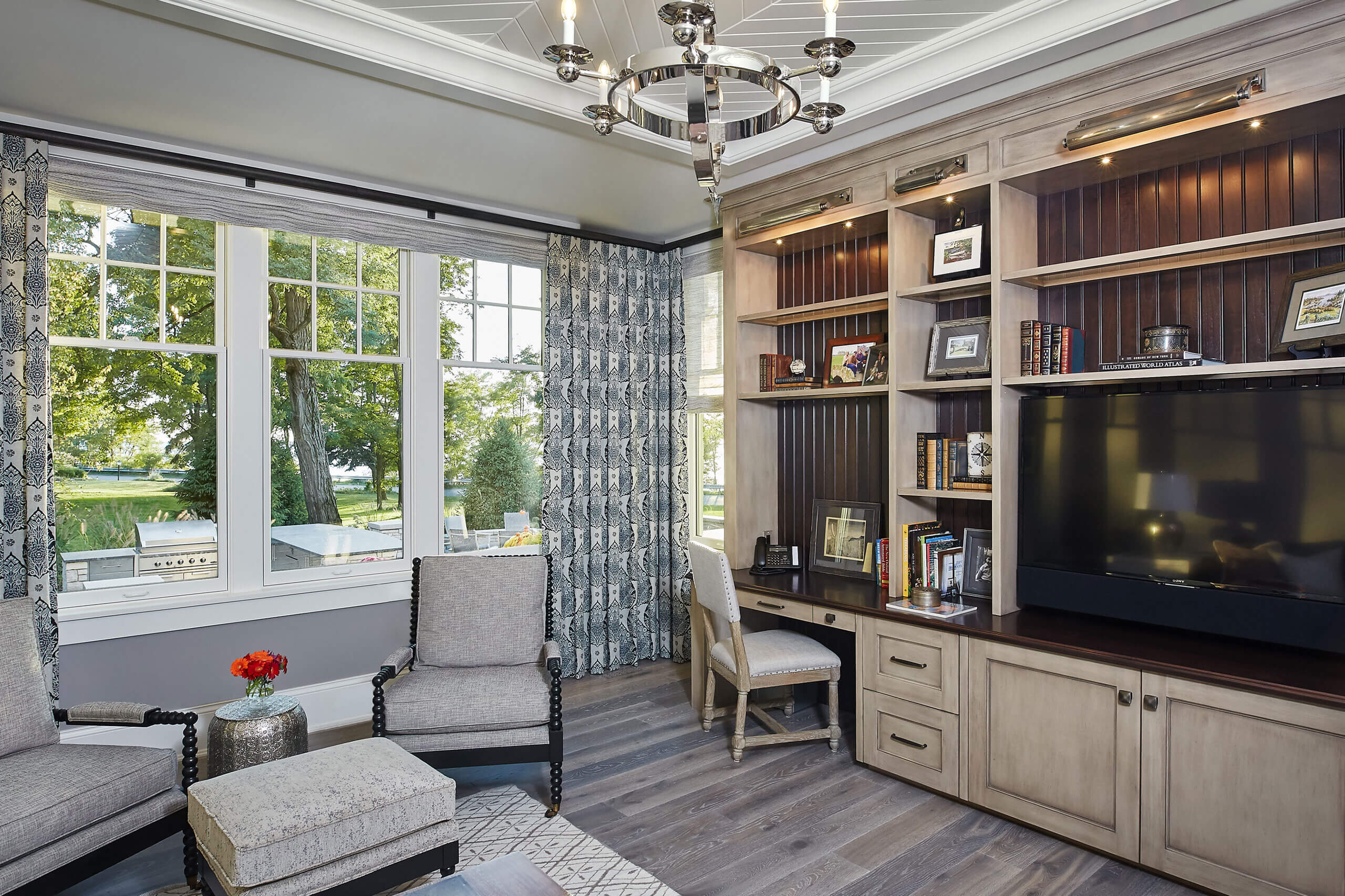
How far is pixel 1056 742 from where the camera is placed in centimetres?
268

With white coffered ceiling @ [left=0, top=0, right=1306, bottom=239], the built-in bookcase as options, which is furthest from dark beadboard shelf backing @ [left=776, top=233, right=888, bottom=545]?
white coffered ceiling @ [left=0, top=0, right=1306, bottom=239]

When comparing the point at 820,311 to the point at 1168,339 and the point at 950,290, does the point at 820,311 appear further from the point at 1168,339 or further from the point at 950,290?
the point at 1168,339

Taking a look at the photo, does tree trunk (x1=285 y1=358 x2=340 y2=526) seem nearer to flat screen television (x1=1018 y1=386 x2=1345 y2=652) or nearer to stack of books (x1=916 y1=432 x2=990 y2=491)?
stack of books (x1=916 y1=432 x2=990 y2=491)

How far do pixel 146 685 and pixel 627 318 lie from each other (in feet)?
10.1

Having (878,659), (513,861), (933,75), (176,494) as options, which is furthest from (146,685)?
(933,75)

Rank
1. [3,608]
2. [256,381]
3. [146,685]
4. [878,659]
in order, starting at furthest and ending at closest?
[256,381] < [146,685] < [878,659] < [3,608]

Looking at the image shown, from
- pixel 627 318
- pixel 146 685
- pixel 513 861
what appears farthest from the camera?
pixel 627 318

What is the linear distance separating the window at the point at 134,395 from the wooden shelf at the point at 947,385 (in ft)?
10.2

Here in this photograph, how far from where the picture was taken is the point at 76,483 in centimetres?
341

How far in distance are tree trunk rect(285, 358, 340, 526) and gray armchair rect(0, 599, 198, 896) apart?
140cm

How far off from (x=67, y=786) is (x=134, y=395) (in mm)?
1921

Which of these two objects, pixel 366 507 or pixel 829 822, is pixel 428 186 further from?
pixel 829 822

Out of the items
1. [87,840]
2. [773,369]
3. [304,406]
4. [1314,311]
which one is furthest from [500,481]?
[1314,311]

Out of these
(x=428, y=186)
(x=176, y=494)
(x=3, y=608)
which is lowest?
(x=3, y=608)
